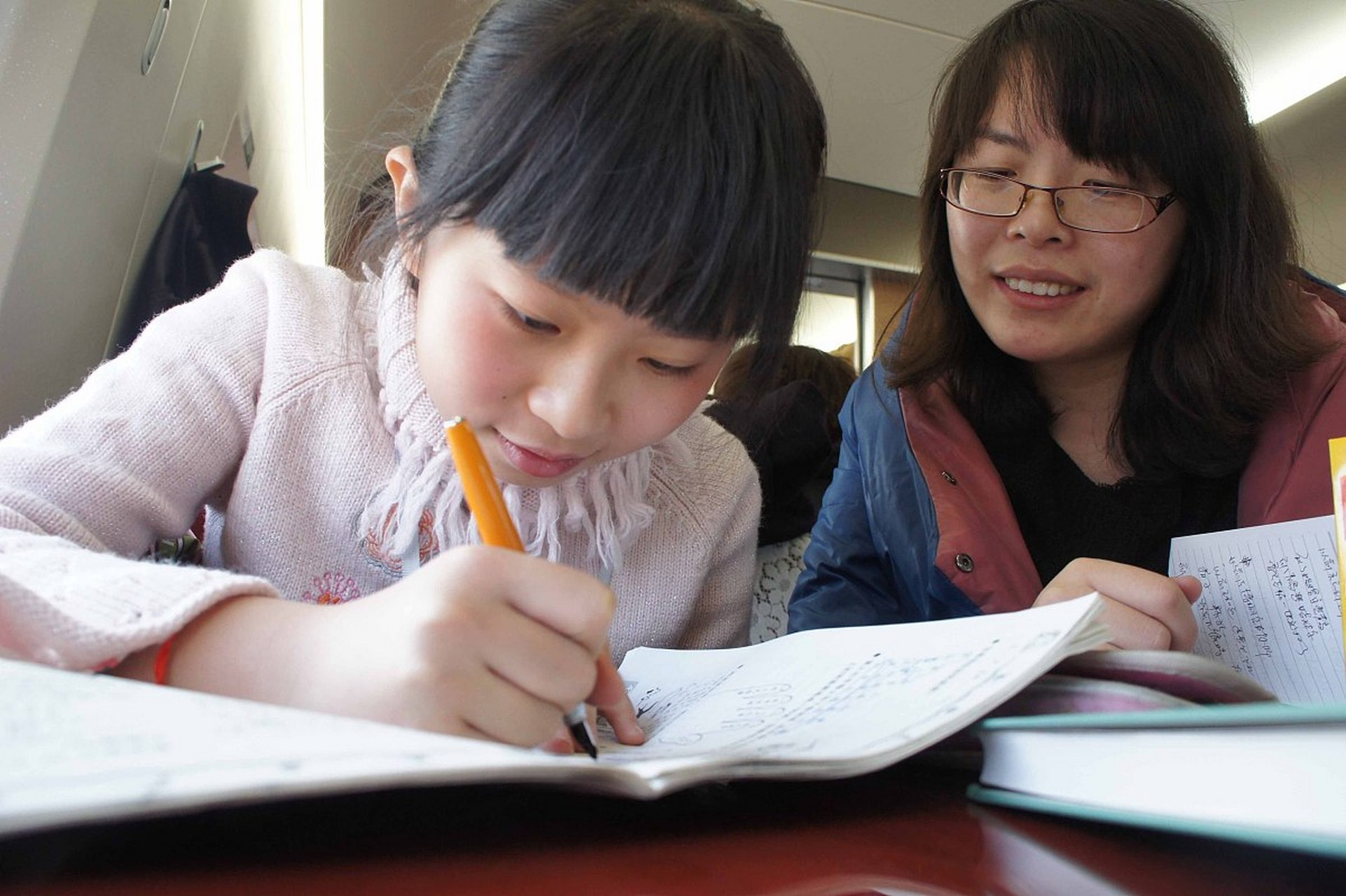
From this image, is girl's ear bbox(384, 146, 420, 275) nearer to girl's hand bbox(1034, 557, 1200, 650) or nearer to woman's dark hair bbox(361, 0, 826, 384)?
woman's dark hair bbox(361, 0, 826, 384)

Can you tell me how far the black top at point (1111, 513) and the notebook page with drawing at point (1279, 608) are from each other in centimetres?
19

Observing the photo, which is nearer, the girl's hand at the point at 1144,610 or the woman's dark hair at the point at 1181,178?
the girl's hand at the point at 1144,610

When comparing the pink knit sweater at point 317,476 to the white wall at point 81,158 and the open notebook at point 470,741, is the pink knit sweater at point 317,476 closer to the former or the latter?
the white wall at point 81,158

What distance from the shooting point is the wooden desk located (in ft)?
0.73

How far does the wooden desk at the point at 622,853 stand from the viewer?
223 mm

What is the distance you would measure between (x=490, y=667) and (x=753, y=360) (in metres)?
0.37

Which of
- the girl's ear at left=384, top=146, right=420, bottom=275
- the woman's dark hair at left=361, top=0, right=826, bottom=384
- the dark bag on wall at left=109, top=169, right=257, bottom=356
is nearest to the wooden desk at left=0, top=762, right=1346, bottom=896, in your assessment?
the woman's dark hair at left=361, top=0, right=826, bottom=384

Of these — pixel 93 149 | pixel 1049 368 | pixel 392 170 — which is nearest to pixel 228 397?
pixel 392 170

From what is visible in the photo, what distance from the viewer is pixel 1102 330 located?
2.67ft

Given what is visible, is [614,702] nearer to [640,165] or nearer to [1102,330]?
[640,165]

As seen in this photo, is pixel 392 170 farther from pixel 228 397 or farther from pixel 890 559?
pixel 890 559

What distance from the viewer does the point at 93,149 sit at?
80 cm

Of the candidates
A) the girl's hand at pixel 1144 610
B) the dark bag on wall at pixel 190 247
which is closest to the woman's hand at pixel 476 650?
the girl's hand at pixel 1144 610

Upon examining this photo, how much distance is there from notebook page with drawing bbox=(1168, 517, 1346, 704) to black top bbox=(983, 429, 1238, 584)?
186 millimetres
